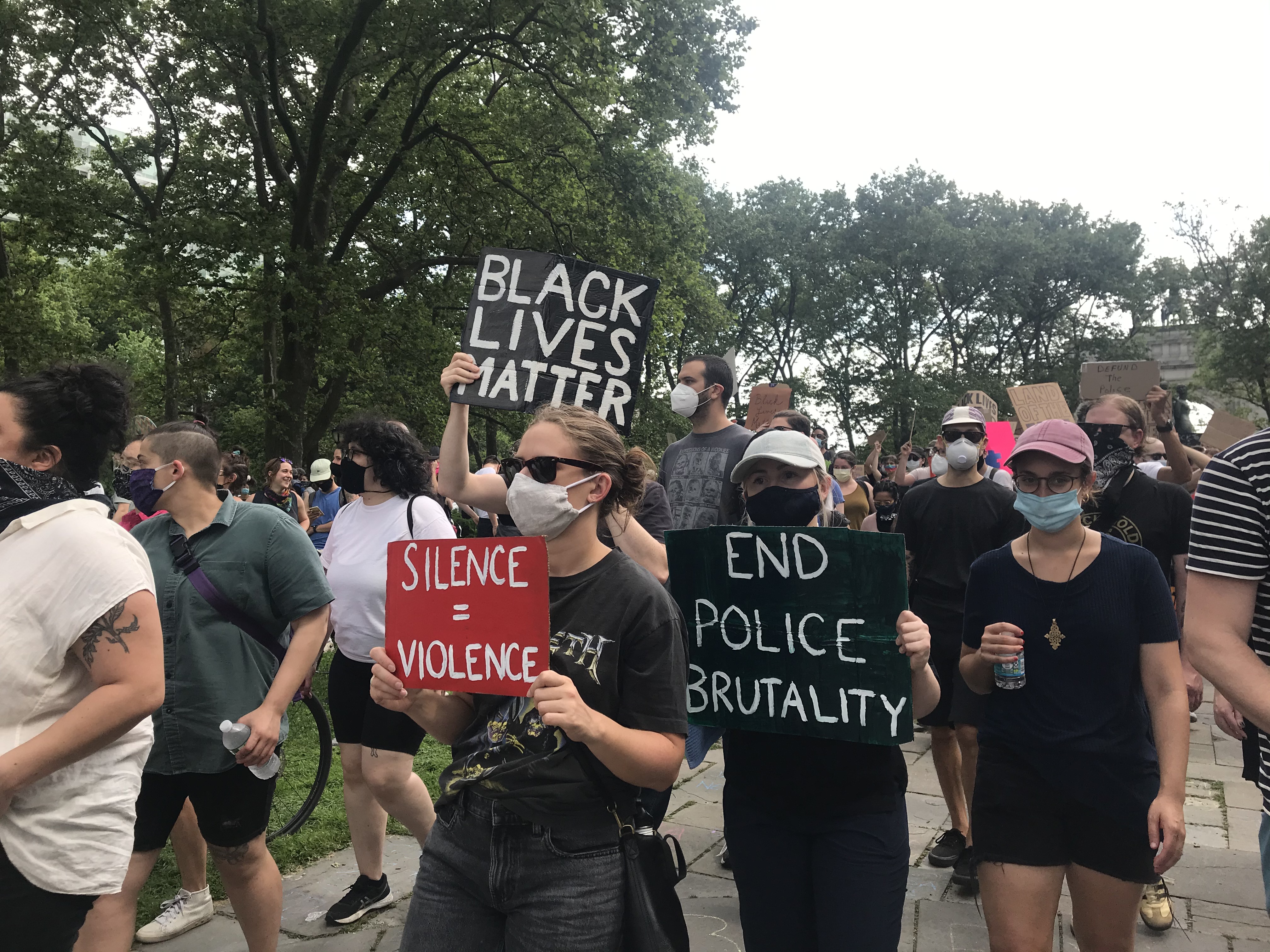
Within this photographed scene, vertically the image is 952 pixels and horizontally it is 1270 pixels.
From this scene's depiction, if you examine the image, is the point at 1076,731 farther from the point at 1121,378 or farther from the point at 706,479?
the point at 1121,378

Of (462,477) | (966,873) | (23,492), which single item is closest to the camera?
(23,492)

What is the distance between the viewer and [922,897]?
4.29m

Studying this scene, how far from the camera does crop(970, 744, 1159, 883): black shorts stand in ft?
8.71

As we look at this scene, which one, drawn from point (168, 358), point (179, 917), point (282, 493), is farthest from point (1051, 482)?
point (168, 358)

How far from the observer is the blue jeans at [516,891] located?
6.75 ft

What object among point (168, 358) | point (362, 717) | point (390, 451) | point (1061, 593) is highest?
point (168, 358)

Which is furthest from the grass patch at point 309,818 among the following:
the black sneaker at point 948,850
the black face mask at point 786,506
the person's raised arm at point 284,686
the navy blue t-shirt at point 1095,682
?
the navy blue t-shirt at point 1095,682

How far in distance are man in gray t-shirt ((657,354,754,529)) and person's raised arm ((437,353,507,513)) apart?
1061 mm

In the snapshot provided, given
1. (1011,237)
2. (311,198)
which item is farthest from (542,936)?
(1011,237)

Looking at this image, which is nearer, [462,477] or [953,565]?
[462,477]

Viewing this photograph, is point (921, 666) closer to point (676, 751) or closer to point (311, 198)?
point (676, 751)

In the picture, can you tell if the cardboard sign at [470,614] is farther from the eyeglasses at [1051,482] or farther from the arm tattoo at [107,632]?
the eyeglasses at [1051,482]

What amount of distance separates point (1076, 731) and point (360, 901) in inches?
120

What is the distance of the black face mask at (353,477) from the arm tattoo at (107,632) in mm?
2009
